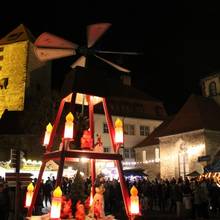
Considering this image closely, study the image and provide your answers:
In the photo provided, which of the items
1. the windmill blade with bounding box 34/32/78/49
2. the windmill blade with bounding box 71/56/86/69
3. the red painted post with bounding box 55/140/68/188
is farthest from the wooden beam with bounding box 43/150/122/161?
the windmill blade with bounding box 34/32/78/49

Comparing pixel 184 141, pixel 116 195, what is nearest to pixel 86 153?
pixel 116 195

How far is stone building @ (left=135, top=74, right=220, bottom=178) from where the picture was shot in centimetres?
2919

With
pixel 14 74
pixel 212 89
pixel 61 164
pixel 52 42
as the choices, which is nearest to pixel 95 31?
pixel 52 42

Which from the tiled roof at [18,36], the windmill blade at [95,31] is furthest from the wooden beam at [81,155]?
the tiled roof at [18,36]

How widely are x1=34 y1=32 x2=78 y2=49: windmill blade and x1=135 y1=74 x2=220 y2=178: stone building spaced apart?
63.9ft

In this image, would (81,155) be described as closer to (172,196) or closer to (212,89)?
(172,196)

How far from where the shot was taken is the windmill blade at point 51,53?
34.9 ft

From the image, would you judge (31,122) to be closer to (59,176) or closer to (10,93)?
(10,93)

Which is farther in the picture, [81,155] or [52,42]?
[52,42]

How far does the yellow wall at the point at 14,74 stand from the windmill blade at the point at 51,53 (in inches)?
1625

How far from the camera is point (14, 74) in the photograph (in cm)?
5306

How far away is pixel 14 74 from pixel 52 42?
44.2 m

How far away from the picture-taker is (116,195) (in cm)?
2003

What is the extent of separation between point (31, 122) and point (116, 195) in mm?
27628
